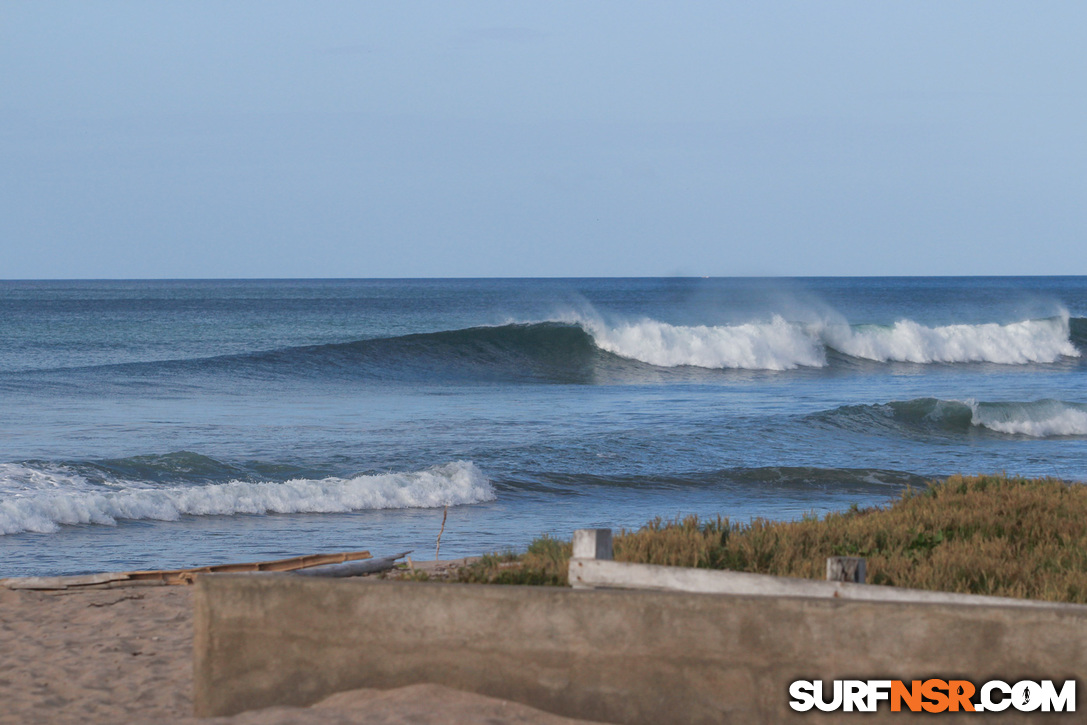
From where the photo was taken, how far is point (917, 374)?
33938mm

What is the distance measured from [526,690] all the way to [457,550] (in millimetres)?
5798

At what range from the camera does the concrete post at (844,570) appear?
4781 millimetres

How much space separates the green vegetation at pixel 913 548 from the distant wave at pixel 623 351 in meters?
22.1

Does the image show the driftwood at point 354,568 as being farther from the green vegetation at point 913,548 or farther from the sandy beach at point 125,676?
the green vegetation at point 913,548

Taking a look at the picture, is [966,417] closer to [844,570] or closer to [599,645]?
[844,570]

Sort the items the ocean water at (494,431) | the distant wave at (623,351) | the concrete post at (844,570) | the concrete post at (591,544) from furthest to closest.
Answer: the distant wave at (623,351), the ocean water at (494,431), the concrete post at (591,544), the concrete post at (844,570)

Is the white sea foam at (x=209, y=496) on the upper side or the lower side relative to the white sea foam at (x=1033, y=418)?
lower

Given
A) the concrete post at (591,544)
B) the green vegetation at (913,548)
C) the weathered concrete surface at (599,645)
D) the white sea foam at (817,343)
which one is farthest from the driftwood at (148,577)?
the white sea foam at (817,343)

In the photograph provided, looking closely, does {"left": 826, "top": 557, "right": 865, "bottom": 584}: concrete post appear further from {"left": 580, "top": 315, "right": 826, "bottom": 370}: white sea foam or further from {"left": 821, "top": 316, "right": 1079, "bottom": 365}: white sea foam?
{"left": 821, "top": 316, "right": 1079, "bottom": 365}: white sea foam

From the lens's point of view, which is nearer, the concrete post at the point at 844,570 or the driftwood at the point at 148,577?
the concrete post at the point at 844,570

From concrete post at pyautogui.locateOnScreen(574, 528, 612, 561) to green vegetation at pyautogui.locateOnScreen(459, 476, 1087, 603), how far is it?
590mm

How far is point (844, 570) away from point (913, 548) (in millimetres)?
2532

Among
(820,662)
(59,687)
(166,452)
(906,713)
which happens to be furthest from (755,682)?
(166,452)

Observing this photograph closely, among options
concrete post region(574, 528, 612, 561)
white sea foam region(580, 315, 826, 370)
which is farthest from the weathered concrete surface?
white sea foam region(580, 315, 826, 370)
